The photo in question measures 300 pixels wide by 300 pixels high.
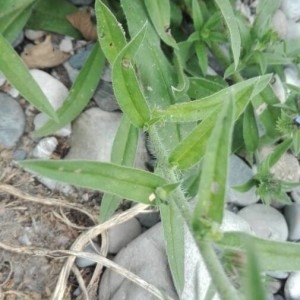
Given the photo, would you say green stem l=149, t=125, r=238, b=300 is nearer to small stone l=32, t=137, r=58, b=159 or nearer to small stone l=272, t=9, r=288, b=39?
small stone l=32, t=137, r=58, b=159

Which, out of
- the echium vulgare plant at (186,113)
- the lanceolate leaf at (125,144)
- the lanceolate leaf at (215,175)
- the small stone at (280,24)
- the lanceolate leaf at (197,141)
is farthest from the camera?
the small stone at (280,24)

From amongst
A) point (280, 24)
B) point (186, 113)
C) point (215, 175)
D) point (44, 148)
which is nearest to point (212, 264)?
point (215, 175)

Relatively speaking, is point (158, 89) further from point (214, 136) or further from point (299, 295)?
point (214, 136)

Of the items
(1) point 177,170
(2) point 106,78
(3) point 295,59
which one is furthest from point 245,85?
(2) point 106,78

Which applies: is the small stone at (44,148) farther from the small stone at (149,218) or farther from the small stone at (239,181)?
the small stone at (239,181)

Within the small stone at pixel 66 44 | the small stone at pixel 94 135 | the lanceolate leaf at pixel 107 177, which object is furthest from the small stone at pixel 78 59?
the lanceolate leaf at pixel 107 177

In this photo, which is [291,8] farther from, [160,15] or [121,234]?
[121,234]
